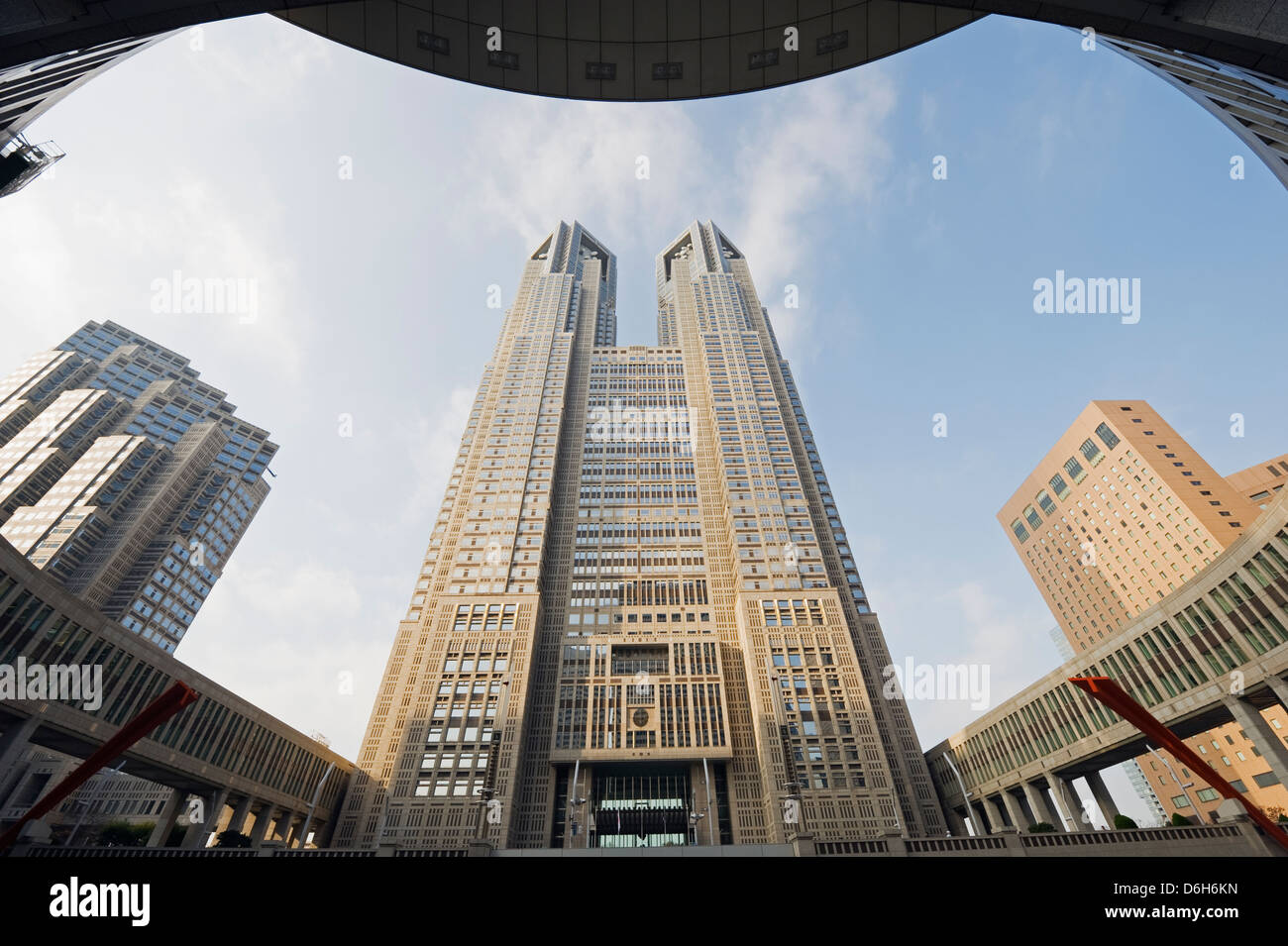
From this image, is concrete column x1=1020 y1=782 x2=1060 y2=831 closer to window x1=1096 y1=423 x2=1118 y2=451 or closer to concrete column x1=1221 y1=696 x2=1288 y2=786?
concrete column x1=1221 y1=696 x2=1288 y2=786

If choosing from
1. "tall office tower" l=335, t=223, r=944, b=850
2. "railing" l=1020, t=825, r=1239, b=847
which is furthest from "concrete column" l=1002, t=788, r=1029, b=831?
"railing" l=1020, t=825, r=1239, b=847

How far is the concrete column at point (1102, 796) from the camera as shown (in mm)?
50500

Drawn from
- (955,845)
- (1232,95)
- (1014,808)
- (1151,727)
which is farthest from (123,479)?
(1014,808)

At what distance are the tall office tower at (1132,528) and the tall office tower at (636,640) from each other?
4648 centimetres

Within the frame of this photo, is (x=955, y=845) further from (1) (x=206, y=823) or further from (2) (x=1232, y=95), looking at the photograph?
(1) (x=206, y=823)

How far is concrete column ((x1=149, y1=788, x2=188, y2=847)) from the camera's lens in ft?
144

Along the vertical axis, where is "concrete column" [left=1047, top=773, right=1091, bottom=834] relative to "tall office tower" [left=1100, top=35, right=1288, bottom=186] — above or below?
below

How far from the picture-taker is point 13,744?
32.9 m

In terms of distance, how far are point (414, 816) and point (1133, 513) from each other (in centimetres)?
11584

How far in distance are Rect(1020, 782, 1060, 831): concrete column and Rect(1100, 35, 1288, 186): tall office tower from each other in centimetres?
6077

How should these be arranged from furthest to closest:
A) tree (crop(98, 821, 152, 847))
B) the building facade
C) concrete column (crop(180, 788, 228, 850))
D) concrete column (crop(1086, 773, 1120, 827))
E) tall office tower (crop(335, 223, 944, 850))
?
1. the building facade
2. tall office tower (crop(335, 223, 944, 850))
3. concrete column (crop(1086, 773, 1120, 827))
4. tree (crop(98, 821, 152, 847))
5. concrete column (crop(180, 788, 228, 850))

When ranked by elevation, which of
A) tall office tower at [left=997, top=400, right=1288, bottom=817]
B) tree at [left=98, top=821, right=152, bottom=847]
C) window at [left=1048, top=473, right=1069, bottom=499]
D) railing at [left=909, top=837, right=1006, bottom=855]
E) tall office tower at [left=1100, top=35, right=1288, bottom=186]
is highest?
window at [left=1048, top=473, right=1069, bottom=499]

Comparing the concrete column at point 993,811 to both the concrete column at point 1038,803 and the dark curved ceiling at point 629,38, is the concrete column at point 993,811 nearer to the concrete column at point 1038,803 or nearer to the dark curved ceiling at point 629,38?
the concrete column at point 1038,803

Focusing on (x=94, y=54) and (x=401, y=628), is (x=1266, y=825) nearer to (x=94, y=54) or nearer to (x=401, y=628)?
(x=94, y=54)
